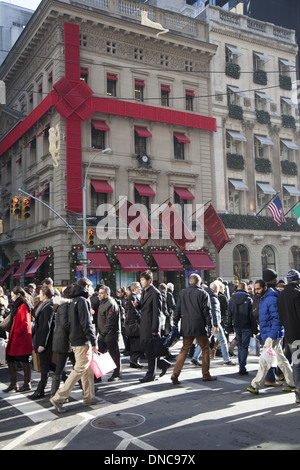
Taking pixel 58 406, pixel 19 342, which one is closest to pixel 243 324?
pixel 58 406

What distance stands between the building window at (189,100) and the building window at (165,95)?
5.04 feet

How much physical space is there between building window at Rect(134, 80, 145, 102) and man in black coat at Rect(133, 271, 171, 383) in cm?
2403

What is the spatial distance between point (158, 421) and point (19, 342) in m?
3.71

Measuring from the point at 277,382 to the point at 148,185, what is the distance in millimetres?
23352

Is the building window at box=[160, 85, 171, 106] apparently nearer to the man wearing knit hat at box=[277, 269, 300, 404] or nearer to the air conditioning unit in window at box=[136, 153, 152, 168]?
the air conditioning unit in window at box=[136, 153, 152, 168]

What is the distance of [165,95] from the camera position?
107ft

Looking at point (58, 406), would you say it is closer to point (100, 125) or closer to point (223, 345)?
point (223, 345)

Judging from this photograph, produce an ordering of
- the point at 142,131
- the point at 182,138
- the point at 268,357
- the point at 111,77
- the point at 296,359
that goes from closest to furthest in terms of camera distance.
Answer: the point at 296,359
the point at 268,357
the point at 111,77
the point at 142,131
the point at 182,138

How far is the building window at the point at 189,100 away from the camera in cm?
3344

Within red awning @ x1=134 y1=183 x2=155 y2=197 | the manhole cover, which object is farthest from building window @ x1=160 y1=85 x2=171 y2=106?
the manhole cover

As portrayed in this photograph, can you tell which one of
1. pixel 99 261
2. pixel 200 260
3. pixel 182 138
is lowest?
pixel 99 261

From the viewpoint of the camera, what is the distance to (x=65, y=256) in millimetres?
27453

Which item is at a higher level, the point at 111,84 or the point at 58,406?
the point at 111,84
